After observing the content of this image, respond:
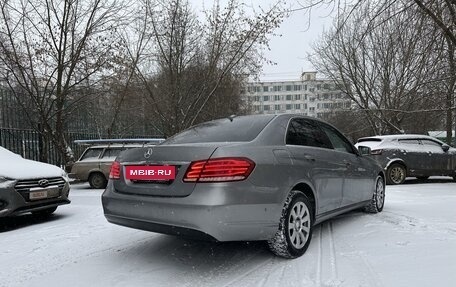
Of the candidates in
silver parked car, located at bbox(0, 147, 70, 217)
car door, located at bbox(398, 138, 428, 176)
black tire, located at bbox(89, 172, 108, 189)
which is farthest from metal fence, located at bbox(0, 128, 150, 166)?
car door, located at bbox(398, 138, 428, 176)

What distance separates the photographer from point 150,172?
386 centimetres

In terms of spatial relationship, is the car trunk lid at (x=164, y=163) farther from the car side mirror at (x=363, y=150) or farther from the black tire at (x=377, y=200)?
the black tire at (x=377, y=200)

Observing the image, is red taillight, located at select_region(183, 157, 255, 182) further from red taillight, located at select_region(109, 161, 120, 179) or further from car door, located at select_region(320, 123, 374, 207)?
car door, located at select_region(320, 123, 374, 207)

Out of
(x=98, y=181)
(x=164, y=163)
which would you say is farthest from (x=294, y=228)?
(x=98, y=181)

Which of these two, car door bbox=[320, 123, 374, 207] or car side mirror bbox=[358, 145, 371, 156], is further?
car side mirror bbox=[358, 145, 371, 156]

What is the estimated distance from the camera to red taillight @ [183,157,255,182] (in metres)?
3.52

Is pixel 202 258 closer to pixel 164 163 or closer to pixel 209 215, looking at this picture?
pixel 209 215

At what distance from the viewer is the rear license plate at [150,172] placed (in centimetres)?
372

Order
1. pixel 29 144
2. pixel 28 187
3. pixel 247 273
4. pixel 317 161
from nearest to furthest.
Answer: pixel 247 273
pixel 317 161
pixel 28 187
pixel 29 144

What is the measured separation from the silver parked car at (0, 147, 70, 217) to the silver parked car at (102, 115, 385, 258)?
2.53m

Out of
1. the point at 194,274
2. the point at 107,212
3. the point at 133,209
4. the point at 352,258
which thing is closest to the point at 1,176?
→ the point at 107,212

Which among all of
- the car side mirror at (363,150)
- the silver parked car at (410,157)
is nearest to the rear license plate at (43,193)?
the car side mirror at (363,150)

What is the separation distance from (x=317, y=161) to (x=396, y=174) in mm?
8226

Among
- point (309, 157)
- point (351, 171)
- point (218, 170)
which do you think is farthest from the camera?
point (351, 171)
